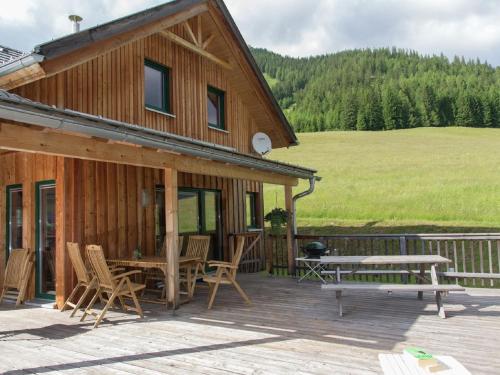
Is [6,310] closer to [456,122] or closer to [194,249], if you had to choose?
[194,249]

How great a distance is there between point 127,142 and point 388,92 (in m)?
52.0

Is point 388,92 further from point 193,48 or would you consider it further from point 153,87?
point 153,87

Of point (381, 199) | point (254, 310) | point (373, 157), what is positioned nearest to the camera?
point (254, 310)

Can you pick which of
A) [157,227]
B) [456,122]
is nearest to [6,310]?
[157,227]

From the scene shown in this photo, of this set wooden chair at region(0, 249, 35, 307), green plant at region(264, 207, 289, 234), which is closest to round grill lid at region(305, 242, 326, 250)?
green plant at region(264, 207, 289, 234)

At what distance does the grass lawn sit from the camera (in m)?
15.9

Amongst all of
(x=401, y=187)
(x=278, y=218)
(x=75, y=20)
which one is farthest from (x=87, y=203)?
(x=401, y=187)

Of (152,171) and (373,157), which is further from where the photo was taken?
(373,157)

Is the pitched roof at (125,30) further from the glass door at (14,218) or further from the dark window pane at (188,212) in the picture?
the dark window pane at (188,212)

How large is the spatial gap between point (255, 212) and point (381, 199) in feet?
33.8

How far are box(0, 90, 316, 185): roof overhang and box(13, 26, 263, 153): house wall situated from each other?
2.11 metres

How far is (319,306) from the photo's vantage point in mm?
6000

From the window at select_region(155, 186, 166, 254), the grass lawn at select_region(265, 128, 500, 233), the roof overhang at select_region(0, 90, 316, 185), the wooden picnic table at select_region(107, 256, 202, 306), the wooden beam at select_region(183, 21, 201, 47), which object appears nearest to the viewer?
the roof overhang at select_region(0, 90, 316, 185)

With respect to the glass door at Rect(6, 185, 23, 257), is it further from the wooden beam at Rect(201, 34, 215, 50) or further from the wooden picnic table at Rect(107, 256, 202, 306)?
the wooden beam at Rect(201, 34, 215, 50)
